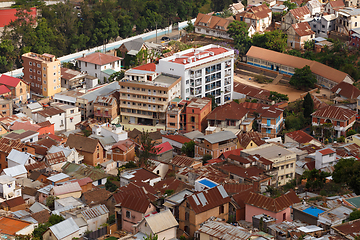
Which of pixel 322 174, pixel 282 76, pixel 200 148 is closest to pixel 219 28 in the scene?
pixel 282 76

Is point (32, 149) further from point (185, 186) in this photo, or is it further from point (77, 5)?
point (77, 5)

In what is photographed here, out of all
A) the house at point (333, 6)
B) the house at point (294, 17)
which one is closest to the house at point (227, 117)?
the house at point (294, 17)

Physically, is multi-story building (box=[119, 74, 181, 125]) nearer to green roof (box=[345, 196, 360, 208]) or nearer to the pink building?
the pink building

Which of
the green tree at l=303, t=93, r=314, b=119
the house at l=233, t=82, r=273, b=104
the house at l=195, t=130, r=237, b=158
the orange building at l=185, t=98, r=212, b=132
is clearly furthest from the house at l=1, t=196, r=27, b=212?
the house at l=233, t=82, r=273, b=104

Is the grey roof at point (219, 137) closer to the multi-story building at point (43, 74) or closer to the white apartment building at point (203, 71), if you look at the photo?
the white apartment building at point (203, 71)

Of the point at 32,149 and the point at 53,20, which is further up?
the point at 53,20

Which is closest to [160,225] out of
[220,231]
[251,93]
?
[220,231]
